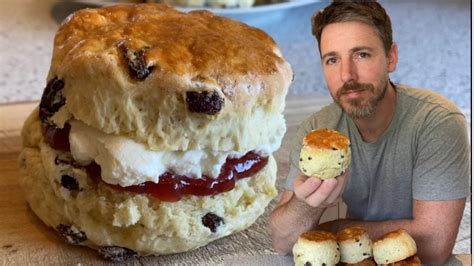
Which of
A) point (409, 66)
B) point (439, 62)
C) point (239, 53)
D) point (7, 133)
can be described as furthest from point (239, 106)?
point (7, 133)

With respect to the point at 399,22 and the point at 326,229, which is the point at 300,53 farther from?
the point at 326,229

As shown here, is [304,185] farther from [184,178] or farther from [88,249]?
[88,249]

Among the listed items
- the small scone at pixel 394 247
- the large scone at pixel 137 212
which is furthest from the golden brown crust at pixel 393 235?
the large scone at pixel 137 212

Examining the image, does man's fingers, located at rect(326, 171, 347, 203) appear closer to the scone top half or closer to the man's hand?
the man's hand

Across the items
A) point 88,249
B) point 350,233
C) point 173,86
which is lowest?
point 88,249

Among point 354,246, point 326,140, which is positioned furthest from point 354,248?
point 326,140

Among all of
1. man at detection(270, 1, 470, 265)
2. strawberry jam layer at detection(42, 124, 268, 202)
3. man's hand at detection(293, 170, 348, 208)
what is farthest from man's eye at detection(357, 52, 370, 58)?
strawberry jam layer at detection(42, 124, 268, 202)
